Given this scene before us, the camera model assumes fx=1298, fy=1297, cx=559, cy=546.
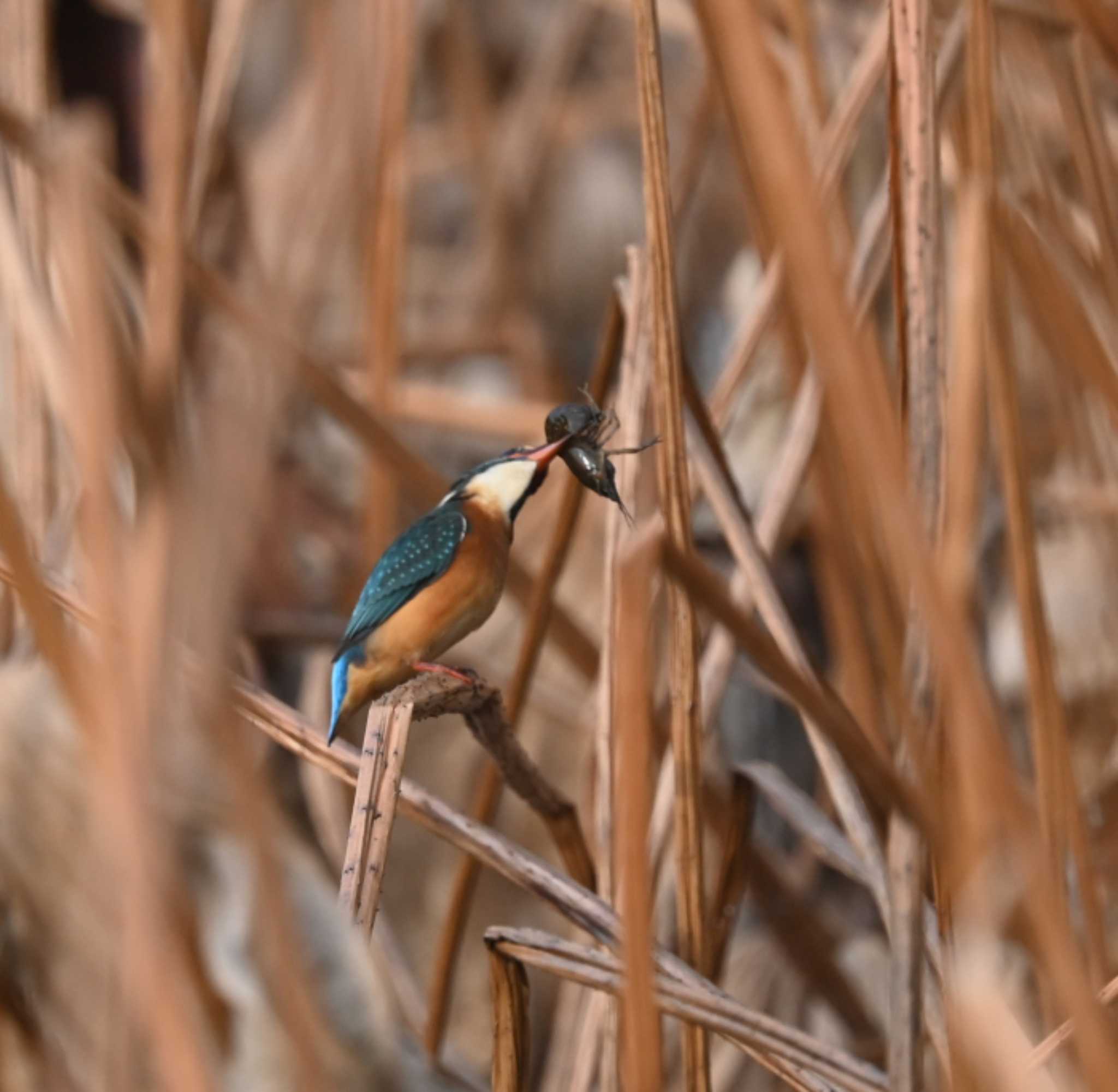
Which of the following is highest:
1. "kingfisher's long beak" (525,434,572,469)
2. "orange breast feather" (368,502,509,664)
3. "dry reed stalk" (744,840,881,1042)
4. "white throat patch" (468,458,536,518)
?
"kingfisher's long beak" (525,434,572,469)

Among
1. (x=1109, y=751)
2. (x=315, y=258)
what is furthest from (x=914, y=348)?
(x=1109, y=751)

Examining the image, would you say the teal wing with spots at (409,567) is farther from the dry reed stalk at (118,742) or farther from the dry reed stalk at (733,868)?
the dry reed stalk at (733,868)

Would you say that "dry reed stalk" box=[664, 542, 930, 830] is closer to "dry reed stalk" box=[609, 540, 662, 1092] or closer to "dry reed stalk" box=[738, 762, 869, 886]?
"dry reed stalk" box=[609, 540, 662, 1092]

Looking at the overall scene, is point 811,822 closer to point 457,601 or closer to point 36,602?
point 457,601

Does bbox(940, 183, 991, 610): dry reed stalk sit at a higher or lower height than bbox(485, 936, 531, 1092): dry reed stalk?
higher

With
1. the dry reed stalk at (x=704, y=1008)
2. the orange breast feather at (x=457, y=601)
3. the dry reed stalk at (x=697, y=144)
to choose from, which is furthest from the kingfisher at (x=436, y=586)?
the dry reed stalk at (x=697, y=144)

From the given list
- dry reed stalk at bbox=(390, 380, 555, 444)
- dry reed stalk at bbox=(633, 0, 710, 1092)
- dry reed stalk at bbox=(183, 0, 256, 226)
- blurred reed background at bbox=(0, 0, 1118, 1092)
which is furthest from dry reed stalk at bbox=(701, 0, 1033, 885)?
dry reed stalk at bbox=(390, 380, 555, 444)

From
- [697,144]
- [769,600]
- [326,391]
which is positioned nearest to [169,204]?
[326,391]
